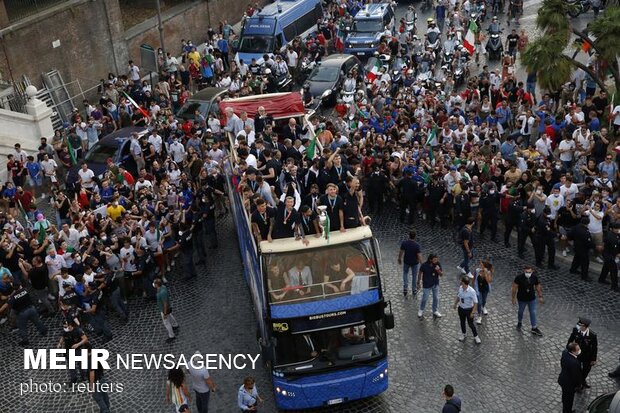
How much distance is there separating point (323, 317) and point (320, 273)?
701mm

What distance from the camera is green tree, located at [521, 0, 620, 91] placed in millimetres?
21922

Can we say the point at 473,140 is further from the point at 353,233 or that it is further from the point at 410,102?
the point at 353,233

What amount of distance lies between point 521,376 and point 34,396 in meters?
8.76

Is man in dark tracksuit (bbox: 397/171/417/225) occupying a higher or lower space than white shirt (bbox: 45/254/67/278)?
lower

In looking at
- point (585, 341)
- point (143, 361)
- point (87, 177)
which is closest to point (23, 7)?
point (87, 177)

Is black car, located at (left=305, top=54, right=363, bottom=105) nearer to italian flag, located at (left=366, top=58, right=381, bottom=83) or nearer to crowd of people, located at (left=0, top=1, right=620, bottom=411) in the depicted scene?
italian flag, located at (left=366, top=58, right=381, bottom=83)

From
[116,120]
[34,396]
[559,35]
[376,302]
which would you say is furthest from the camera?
[116,120]

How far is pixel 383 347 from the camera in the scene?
13.1m

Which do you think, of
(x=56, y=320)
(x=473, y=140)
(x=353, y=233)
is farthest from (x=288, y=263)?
(x=473, y=140)

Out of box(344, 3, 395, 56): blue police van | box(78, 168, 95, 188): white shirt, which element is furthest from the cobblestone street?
box(344, 3, 395, 56): blue police van

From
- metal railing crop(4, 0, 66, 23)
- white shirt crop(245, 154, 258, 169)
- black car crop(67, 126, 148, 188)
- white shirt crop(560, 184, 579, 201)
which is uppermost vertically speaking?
metal railing crop(4, 0, 66, 23)

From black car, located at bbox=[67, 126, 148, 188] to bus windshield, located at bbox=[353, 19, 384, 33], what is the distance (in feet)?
41.6

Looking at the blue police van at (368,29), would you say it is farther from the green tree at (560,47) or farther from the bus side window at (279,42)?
the green tree at (560,47)

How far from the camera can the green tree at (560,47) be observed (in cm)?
2192
